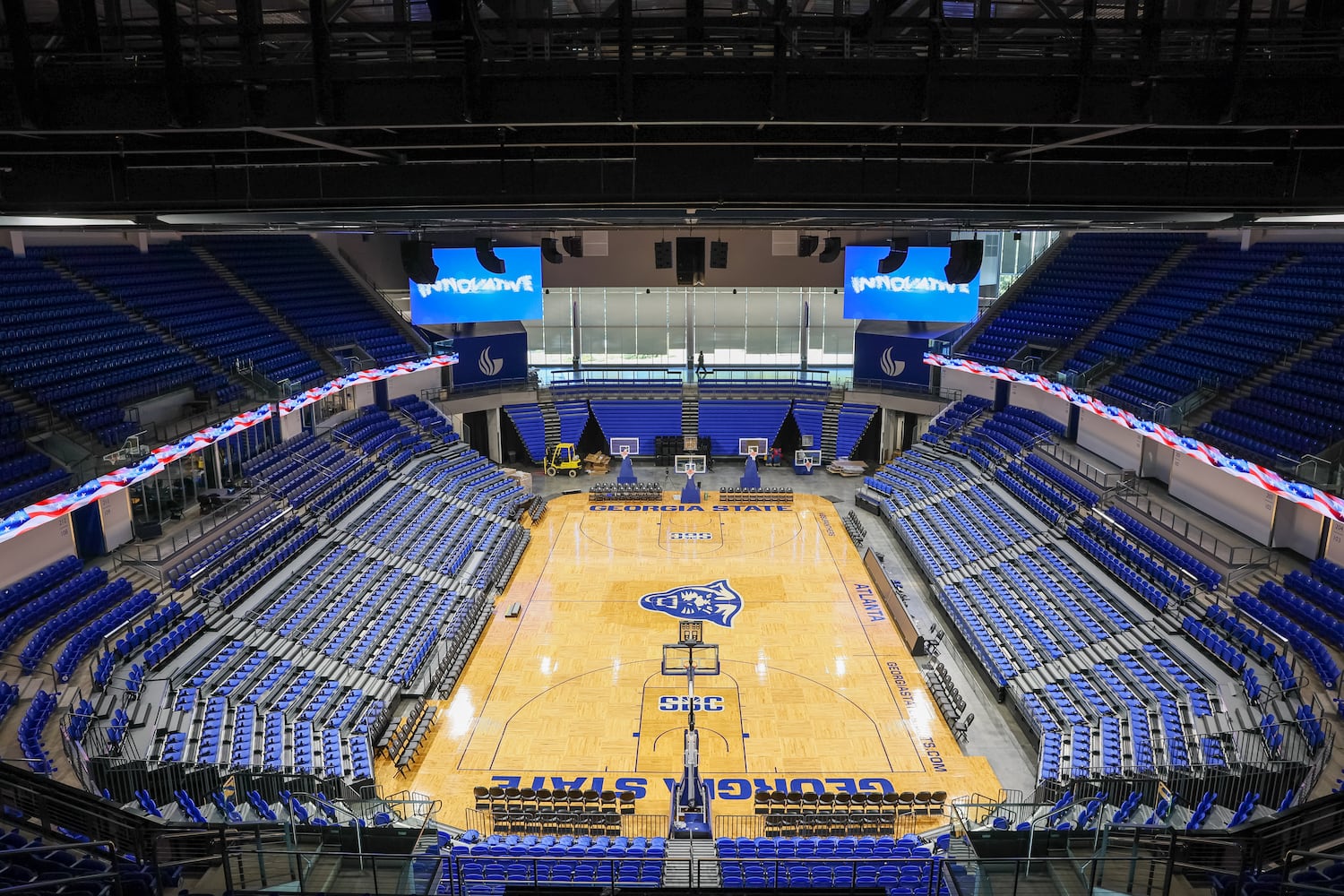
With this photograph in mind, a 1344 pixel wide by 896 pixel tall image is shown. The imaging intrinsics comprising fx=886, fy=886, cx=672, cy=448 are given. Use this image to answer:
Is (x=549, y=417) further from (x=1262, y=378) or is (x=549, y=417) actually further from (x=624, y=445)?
(x=1262, y=378)

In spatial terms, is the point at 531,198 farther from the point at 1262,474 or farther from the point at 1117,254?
the point at 1117,254

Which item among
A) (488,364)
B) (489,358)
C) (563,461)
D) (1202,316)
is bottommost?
(563,461)

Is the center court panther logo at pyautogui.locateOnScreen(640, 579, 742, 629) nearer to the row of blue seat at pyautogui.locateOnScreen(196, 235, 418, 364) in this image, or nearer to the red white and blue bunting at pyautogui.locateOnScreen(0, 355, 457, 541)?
the red white and blue bunting at pyautogui.locateOnScreen(0, 355, 457, 541)

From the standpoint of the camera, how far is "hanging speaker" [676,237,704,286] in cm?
1498

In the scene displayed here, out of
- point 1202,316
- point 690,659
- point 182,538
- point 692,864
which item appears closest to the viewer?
point 692,864

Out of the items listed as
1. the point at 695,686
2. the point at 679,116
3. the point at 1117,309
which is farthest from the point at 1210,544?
the point at 679,116

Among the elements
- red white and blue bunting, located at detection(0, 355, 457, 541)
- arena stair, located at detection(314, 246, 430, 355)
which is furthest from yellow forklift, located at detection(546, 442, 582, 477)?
red white and blue bunting, located at detection(0, 355, 457, 541)

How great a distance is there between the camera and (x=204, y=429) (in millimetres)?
20422

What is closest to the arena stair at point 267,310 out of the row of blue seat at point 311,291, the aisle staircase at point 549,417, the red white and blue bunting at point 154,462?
the row of blue seat at point 311,291

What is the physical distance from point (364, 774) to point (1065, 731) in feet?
39.0

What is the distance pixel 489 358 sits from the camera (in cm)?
3391

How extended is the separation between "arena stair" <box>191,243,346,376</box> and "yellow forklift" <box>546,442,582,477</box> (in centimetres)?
856

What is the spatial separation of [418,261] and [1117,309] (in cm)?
2293

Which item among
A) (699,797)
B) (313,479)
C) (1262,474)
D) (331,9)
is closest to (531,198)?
(331,9)
